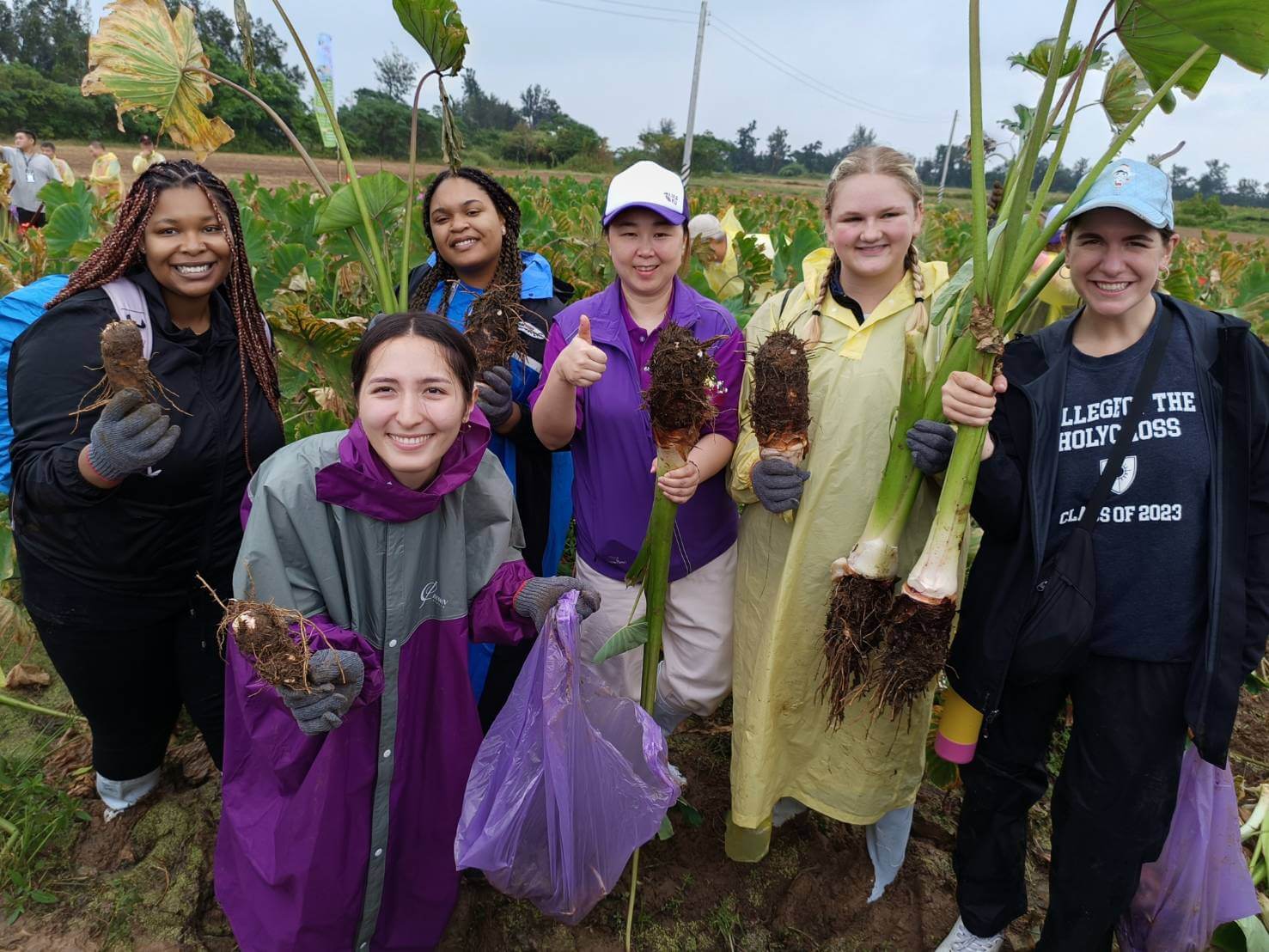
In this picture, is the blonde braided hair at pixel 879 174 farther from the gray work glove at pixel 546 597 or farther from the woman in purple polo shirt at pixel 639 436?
the gray work glove at pixel 546 597

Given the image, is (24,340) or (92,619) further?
(92,619)

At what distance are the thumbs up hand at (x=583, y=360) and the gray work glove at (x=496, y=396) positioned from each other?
1.28 feet

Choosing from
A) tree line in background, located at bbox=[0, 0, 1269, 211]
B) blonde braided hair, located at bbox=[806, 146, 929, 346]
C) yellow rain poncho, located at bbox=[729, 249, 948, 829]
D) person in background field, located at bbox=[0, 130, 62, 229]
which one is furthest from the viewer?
tree line in background, located at bbox=[0, 0, 1269, 211]

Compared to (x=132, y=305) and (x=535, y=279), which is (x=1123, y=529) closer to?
(x=535, y=279)

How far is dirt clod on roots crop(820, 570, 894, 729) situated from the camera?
1.83m

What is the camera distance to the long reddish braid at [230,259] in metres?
1.86

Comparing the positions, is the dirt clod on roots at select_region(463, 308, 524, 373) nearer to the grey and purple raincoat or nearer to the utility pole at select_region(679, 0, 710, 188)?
the grey and purple raincoat

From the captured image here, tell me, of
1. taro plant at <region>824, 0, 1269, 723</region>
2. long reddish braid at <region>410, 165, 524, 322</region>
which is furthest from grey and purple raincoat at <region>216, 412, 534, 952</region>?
taro plant at <region>824, 0, 1269, 723</region>

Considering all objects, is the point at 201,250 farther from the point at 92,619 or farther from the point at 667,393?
Answer: the point at 667,393

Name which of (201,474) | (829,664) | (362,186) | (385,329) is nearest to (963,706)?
(829,664)

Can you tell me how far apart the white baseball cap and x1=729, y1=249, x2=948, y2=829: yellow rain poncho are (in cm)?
38

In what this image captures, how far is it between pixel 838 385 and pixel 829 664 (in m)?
0.71

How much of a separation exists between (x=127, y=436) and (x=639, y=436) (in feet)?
4.02

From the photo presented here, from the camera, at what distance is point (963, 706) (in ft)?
6.40
